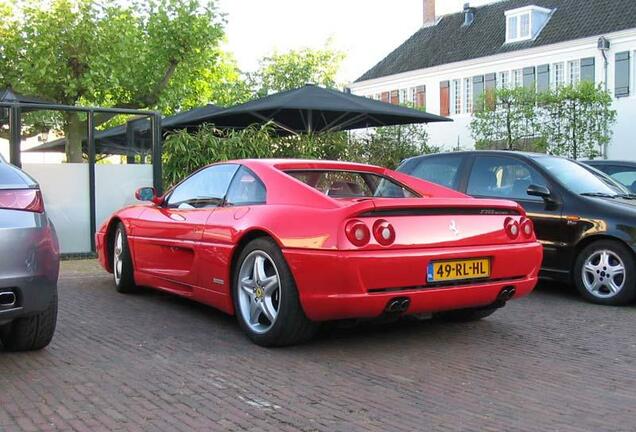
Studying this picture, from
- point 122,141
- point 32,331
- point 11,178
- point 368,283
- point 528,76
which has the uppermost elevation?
point 528,76

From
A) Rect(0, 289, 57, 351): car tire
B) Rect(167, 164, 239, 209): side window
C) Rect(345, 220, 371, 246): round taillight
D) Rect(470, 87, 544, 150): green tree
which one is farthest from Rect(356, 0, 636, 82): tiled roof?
Rect(0, 289, 57, 351): car tire

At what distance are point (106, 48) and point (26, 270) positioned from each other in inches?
586

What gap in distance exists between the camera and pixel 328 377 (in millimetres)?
4047

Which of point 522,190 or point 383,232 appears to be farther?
point 522,190

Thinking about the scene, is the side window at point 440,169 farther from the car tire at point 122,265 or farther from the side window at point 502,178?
the car tire at point 122,265

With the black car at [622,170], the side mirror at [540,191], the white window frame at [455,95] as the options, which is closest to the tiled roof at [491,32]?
the white window frame at [455,95]

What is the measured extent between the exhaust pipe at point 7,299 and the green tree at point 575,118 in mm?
24926

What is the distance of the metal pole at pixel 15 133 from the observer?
9484mm

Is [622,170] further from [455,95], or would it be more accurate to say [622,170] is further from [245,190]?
[455,95]

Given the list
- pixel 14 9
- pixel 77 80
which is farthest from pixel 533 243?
pixel 14 9

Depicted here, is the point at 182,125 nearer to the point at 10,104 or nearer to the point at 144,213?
the point at 10,104

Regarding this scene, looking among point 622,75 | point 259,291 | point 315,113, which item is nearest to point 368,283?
point 259,291

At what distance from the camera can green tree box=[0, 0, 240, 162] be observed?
17.0 m

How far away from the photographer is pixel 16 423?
3.23 meters
